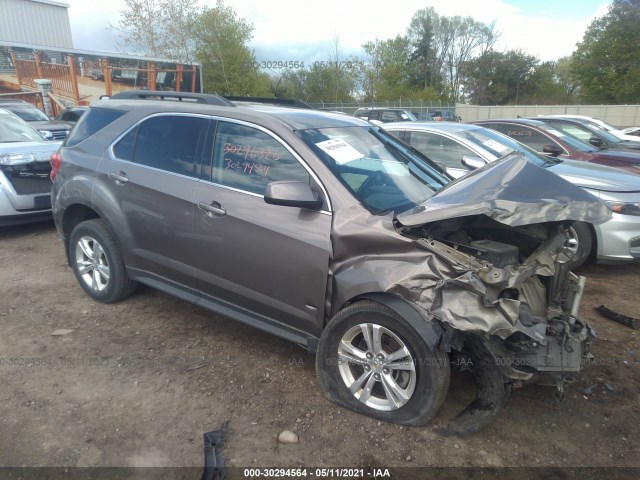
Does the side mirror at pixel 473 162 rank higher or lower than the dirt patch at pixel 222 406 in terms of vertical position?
higher

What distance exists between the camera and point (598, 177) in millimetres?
5434

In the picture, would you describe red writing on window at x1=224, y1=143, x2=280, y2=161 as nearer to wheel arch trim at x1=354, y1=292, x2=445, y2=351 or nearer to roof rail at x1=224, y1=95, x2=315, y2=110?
roof rail at x1=224, y1=95, x2=315, y2=110

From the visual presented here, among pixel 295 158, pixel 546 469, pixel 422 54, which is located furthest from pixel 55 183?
pixel 422 54

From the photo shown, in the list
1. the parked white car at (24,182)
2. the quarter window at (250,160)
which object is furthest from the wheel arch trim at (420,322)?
the parked white car at (24,182)

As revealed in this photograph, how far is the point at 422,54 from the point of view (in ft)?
216

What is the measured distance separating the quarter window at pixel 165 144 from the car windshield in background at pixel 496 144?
3.77 metres

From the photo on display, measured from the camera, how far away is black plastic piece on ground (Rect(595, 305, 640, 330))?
398 cm

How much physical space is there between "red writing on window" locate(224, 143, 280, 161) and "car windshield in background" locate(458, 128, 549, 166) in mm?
3609

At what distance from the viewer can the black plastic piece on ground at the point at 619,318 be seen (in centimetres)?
398

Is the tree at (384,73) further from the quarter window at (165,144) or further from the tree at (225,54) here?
the quarter window at (165,144)

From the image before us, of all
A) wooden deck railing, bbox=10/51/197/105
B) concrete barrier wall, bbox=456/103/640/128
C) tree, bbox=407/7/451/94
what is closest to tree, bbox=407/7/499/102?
tree, bbox=407/7/451/94

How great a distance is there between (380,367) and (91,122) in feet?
11.3

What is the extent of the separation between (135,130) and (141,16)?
60.0 feet

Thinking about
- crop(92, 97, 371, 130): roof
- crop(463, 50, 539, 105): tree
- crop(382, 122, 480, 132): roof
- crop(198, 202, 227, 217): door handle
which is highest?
crop(463, 50, 539, 105): tree
